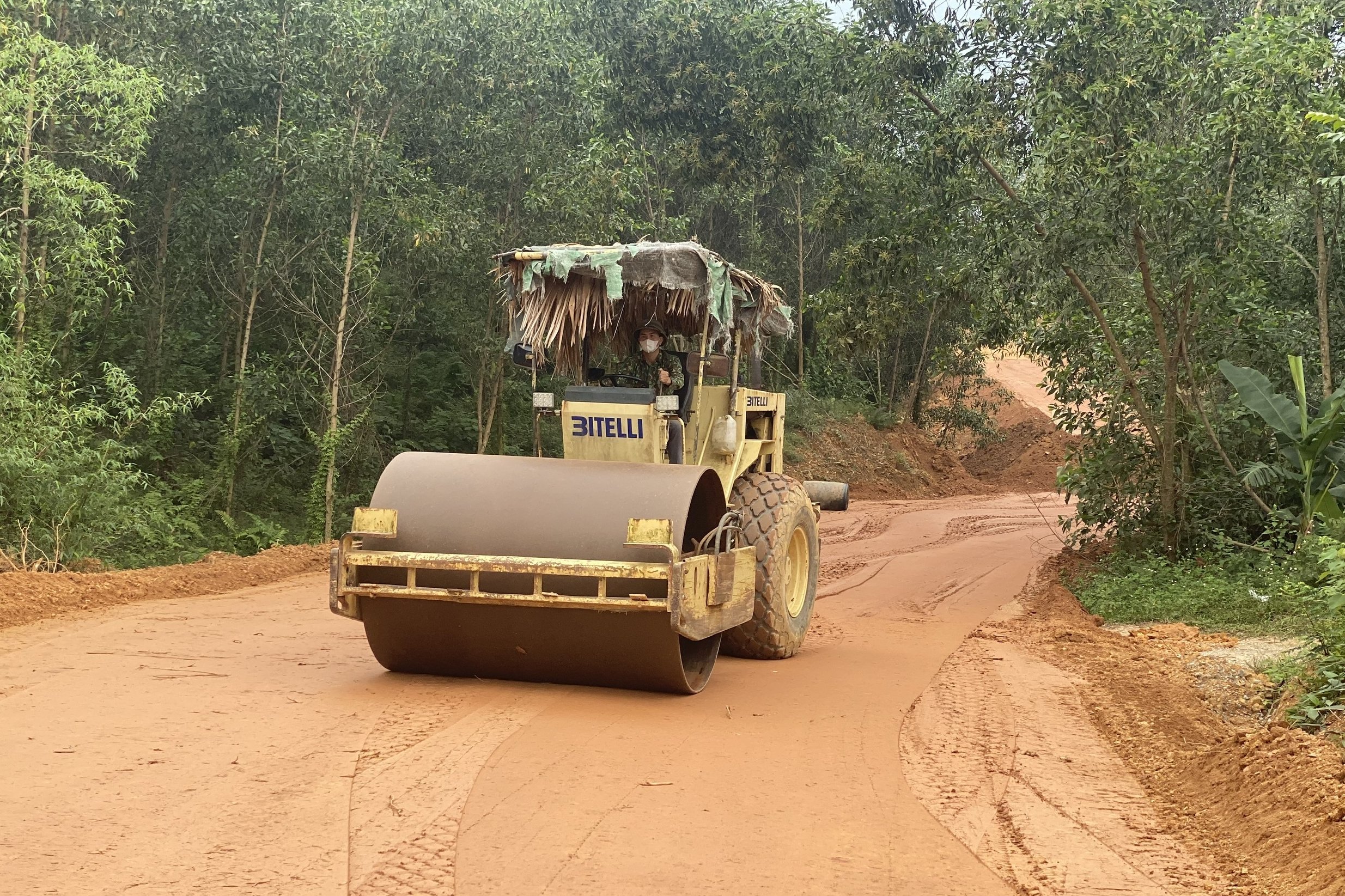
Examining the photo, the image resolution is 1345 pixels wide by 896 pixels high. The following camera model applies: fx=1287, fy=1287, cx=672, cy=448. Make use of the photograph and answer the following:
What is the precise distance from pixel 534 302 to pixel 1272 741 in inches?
211

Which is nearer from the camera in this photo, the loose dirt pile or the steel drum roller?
the steel drum roller

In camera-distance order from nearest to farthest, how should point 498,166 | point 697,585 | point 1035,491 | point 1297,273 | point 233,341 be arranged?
point 697,585, point 1297,273, point 498,166, point 233,341, point 1035,491

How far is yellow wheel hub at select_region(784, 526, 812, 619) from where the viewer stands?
10430 mm

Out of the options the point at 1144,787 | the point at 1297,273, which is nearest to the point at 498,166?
the point at 1297,273

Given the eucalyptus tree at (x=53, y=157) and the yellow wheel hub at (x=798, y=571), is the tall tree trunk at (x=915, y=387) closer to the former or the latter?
the eucalyptus tree at (x=53, y=157)

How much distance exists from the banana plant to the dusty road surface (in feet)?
18.3

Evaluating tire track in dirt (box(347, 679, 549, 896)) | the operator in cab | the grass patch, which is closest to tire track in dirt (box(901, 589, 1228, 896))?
tire track in dirt (box(347, 679, 549, 896))

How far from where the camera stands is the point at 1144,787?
22.2 ft

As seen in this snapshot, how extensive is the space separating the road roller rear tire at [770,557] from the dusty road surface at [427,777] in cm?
19

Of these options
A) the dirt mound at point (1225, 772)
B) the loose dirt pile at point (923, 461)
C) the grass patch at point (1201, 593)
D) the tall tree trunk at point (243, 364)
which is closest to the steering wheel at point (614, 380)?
the dirt mound at point (1225, 772)

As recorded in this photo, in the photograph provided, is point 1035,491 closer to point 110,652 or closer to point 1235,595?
point 1235,595

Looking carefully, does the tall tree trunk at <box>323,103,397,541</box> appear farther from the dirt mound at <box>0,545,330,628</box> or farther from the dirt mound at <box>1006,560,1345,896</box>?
the dirt mound at <box>1006,560,1345,896</box>

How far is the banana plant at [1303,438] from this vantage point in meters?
12.8

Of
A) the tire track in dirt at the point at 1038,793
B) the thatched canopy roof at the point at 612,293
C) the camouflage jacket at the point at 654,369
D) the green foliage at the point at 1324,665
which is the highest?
the thatched canopy roof at the point at 612,293
